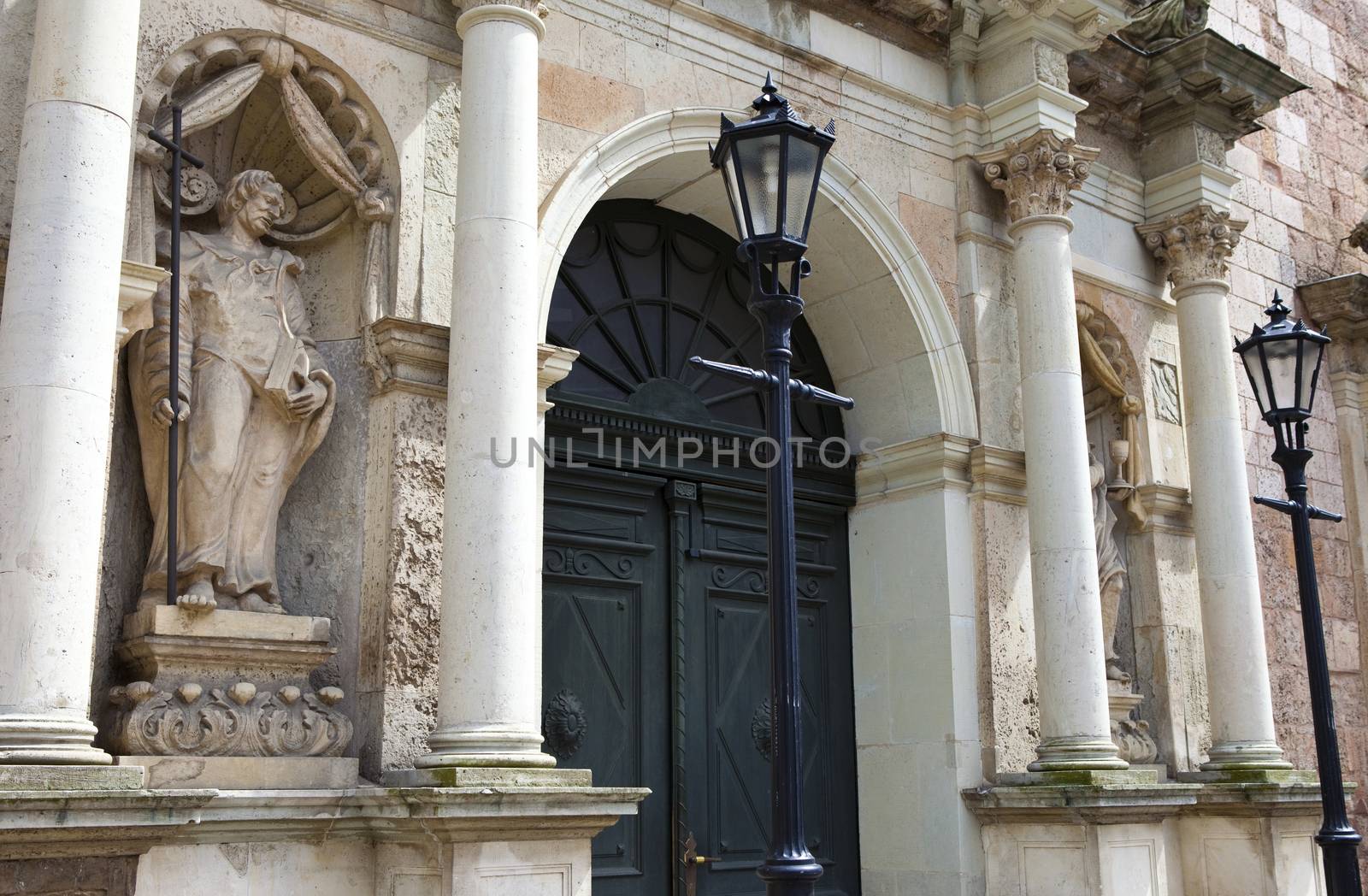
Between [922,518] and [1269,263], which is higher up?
[1269,263]

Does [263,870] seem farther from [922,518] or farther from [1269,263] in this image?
[1269,263]

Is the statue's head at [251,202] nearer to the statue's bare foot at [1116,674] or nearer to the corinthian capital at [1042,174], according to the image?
the corinthian capital at [1042,174]

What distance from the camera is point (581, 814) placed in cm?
613

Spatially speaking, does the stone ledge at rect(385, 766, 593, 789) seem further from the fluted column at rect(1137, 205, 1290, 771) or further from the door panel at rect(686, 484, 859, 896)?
the fluted column at rect(1137, 205, 1290, 771)

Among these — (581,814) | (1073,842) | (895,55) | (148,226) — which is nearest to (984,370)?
(895,55)

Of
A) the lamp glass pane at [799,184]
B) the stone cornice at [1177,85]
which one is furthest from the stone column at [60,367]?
the stone cornice at [1177,85]

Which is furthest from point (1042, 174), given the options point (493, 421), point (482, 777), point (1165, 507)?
point (482, 777)

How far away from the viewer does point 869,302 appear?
947 centimetres

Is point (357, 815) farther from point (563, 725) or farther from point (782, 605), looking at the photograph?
point (782, 605)

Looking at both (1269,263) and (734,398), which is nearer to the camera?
(734,398)

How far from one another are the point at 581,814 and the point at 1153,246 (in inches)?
275

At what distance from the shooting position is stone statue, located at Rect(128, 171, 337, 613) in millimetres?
6268

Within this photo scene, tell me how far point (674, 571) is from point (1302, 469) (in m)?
3.67

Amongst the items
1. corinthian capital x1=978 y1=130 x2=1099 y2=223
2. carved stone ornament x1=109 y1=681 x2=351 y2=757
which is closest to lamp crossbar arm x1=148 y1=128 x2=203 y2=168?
carved stone ornament x1=109 y1=681 x2=351 y2=757
